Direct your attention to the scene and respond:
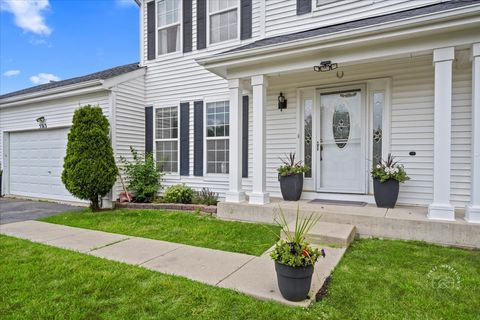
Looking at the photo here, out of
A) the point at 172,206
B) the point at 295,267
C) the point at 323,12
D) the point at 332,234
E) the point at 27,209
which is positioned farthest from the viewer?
the point at 27,209

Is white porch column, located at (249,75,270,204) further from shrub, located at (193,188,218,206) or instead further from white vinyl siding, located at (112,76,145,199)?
white vinyl siding, located at (112,76,145,199)

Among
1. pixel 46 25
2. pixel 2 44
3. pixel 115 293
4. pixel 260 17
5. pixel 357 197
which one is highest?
pixel 46 25

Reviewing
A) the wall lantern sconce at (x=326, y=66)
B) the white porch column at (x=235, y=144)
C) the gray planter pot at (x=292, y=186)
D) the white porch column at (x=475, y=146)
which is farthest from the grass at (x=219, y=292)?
the wall lantern sconce at (x=326, y=66)

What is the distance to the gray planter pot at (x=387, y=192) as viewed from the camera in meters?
4.88

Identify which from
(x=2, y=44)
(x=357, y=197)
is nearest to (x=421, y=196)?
(x=357, y=197)

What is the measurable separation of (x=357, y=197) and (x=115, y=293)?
14.8 ft

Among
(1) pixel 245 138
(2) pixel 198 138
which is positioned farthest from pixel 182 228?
(2) pixel 198 138

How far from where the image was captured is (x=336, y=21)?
19.2ft

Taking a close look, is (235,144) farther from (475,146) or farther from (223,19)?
Answer: (475,146)

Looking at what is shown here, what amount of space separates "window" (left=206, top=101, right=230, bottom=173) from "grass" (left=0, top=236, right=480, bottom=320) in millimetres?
3866

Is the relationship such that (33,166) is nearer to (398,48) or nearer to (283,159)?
(283,159)

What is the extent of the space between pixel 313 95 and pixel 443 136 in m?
Answer: 2.59

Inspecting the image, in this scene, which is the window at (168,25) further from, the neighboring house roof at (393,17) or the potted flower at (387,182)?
the potted flower at (387,182)

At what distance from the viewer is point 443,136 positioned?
159 inches
